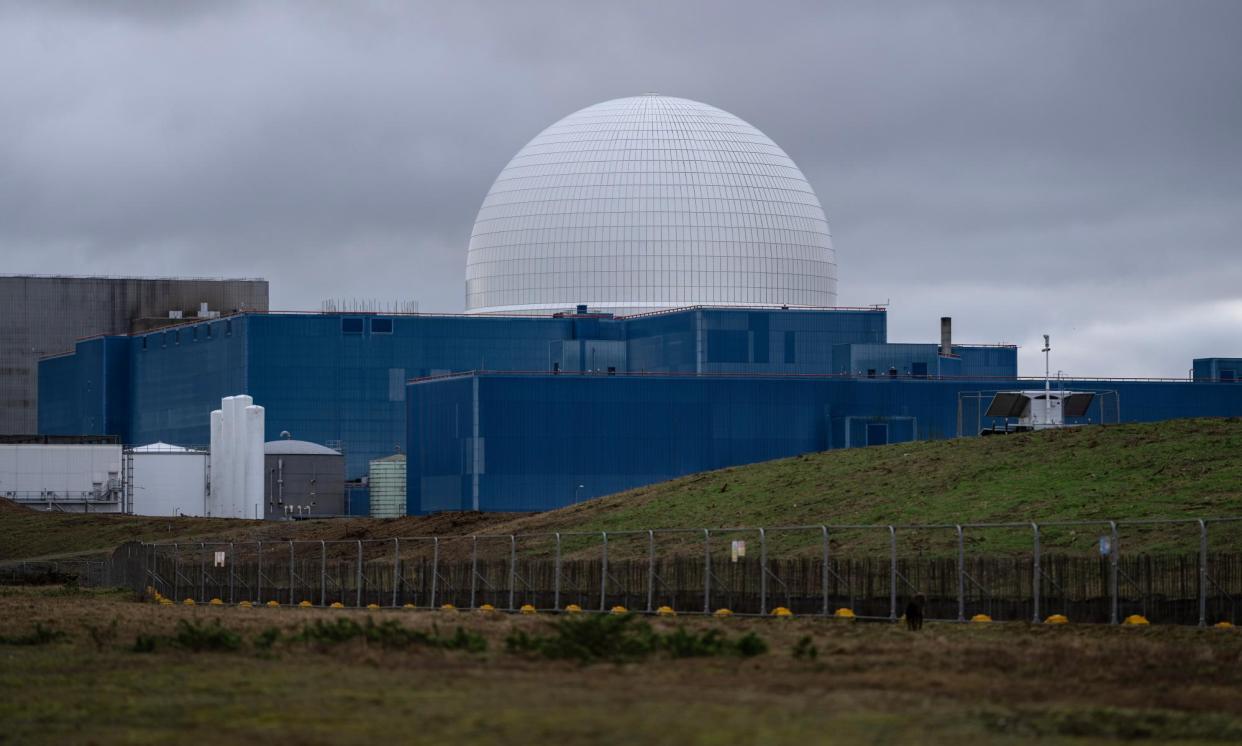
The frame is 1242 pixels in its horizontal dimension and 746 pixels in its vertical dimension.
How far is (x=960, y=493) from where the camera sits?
221 ft

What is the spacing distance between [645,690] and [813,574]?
21.3 m

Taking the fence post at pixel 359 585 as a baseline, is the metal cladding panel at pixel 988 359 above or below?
above

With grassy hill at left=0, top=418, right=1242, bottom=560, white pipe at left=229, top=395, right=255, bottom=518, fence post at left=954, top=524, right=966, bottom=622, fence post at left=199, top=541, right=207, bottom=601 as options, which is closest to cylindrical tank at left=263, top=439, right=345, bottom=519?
white pipe at left=229, top=395, right=255, bottom=518

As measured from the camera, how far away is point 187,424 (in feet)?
504

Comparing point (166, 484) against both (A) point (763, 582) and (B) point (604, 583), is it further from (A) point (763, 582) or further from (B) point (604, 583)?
(A) point (763, 582)

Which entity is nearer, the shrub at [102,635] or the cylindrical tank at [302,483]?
the shrub at [102,635]

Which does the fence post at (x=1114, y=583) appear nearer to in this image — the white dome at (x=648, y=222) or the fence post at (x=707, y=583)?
the fence post at (x=707, y=583)

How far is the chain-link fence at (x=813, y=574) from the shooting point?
42.5 meters

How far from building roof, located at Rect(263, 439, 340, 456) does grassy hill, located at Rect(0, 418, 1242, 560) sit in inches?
1711

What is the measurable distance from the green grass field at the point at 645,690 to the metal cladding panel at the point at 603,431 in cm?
7468

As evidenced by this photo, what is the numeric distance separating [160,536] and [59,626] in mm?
62809

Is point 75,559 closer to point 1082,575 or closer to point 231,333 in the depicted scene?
point 231,333

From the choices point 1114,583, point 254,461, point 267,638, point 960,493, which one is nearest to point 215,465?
point 254,461

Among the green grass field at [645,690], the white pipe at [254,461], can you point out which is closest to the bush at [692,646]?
the green grass field at [645,690]
